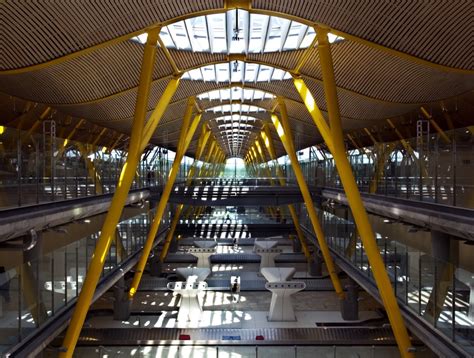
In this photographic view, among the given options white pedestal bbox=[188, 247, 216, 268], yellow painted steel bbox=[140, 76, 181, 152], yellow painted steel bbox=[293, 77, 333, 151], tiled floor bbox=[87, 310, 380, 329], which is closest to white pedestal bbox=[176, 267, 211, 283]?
tiled floor bbox=[87, 310, 380, 329]

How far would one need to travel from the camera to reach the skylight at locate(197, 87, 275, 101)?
126 feet

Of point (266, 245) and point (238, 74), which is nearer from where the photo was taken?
point (238, 74)

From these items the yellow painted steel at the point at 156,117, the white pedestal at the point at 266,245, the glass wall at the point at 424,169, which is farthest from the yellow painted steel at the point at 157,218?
the glass wall at the point at 424,169

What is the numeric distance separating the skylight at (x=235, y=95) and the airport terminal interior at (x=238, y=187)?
12.2 ft

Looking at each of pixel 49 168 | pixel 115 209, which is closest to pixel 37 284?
pixel 49 168

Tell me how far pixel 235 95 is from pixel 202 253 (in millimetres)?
11426

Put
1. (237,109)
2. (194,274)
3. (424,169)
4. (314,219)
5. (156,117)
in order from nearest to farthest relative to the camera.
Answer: (424,169)
(156,117)
(314,219)
(194,274)
(237,109)

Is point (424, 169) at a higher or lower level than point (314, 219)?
higher

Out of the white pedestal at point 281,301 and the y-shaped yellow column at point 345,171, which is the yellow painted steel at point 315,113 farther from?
the white pedestal at point 281,301

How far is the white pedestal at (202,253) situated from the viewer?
3566 cm

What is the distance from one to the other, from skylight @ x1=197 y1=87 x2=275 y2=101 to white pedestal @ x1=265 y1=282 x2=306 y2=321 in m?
16.5

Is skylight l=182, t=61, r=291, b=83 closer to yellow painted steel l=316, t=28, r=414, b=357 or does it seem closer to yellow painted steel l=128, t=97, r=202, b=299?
yellow painted steel l=128, t=97, r=202, b=299

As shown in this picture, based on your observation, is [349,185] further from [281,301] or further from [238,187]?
[238,187]

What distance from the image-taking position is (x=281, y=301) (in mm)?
25359
